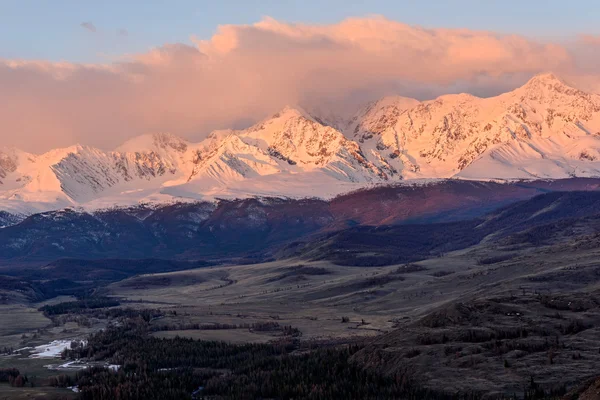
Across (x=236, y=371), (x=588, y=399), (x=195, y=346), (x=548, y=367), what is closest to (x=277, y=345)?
(x=195, y=346)

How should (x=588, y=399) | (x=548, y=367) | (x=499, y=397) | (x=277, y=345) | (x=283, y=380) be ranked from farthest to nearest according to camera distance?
1. (x=277, y=345)
2. (x=283, y=380)
3. (x=548, y=367)
4. (x=499, y=397)
5. (x=588, y=399)

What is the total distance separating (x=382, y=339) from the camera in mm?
168250

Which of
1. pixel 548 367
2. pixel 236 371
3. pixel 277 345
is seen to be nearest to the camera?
pixel 548 367

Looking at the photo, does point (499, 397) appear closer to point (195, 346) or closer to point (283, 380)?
point (283, 380)

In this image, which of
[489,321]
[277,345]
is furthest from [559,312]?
[277,345]

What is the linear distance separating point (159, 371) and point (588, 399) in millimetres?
94943

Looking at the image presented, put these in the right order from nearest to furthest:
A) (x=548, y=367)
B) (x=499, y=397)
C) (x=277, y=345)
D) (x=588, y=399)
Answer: (x=588, y=399) < (x=499, y=397) < (x=548, y=367) < (x=277, y=345)

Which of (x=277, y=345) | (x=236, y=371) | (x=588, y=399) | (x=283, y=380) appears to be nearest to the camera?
(x=588, y=399)

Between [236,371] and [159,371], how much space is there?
46.1 feet

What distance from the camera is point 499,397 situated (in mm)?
121875

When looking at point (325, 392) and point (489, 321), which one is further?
point (489, 321)

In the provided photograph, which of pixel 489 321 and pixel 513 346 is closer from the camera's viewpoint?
pixel 513 346

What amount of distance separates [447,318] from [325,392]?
44.8 m

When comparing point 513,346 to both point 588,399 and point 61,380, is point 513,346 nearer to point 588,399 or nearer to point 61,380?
point 588,399
